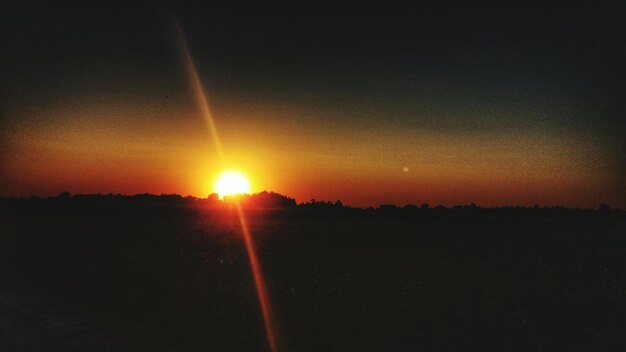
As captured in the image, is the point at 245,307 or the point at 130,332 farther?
the point at 245,307

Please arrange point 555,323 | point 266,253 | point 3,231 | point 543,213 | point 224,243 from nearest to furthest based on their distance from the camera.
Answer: point 555,323 < point 266,253 < point 224,243 < point 3,231 < point 543,213

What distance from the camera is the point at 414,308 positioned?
13.1 meters

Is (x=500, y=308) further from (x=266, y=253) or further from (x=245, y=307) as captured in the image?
(x=266, y=253)

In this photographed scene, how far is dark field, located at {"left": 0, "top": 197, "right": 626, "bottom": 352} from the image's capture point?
38.6 ft

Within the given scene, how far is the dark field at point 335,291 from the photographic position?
A: 38.6 ft

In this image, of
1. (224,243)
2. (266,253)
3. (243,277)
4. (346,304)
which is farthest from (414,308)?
(224,243)

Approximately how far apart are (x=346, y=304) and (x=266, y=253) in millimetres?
7060

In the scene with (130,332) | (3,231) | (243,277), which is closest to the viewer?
(130,332)

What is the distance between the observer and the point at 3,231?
36812mm

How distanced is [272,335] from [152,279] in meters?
7.21

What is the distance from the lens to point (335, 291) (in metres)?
14.7

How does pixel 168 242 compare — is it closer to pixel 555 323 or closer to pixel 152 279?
pixel 152 279

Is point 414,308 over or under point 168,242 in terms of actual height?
under

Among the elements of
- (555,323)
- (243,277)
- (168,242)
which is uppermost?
(168,242)
